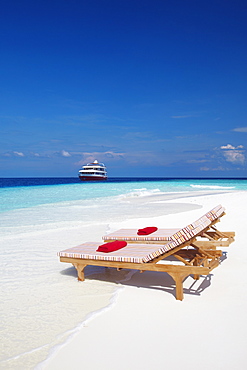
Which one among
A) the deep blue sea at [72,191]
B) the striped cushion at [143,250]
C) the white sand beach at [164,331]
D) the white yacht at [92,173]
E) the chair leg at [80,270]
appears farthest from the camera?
the white yacht at [92,173]

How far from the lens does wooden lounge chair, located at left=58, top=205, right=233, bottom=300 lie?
13.2 feet

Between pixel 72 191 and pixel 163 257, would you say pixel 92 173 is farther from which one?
pixel 163 257

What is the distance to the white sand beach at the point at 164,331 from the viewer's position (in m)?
2.75

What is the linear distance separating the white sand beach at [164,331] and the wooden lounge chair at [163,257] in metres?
0.36

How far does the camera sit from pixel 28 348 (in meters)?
3.03

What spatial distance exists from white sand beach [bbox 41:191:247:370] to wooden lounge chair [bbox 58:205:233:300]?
36 centimetres

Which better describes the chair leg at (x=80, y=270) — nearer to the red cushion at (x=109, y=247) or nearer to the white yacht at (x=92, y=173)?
the red cushion at (x=109, y=247)

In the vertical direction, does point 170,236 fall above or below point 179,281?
above

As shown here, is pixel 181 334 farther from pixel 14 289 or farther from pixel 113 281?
pixel 14 289

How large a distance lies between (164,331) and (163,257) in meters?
1.16

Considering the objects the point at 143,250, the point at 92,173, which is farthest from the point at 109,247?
the point at 92,173

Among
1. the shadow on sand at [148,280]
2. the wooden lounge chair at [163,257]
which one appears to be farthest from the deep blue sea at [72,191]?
the wooden lounge chair at [163,257]

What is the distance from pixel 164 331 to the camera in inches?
128

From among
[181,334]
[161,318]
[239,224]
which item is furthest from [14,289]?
[239,224]
